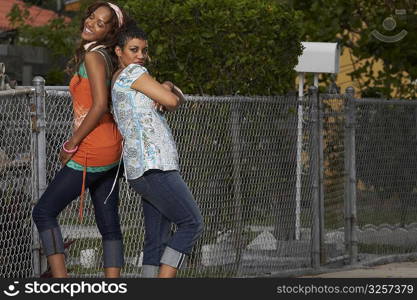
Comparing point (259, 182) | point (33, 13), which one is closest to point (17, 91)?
point (259, 182)

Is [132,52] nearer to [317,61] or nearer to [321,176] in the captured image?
[321,176]

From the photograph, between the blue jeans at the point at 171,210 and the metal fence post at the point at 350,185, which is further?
the metal fence post at the point at 350,185

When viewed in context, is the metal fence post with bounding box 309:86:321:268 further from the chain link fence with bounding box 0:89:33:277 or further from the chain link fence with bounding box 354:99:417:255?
the chain link fence with bounding box 0:89:33:277

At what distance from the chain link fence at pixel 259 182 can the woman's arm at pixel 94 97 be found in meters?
0.67

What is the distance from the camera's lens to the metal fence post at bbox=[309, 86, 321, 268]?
37.7 feet

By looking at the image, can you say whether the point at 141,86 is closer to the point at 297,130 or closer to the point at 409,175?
the point at 297,130

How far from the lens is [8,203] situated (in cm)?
817

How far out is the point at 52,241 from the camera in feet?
25.2

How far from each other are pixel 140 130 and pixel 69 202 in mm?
624

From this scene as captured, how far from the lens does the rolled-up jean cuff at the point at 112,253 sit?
784cm

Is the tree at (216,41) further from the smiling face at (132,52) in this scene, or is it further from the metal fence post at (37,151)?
the smiling face at (132,52)

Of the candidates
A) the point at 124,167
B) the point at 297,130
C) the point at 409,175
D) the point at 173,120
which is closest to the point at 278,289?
the point at 124,167

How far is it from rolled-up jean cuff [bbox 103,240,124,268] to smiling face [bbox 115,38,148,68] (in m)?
1.03

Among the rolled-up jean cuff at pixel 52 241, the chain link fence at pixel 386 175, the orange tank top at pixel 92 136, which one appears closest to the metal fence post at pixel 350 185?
the chain link fence at pixel 386 175
